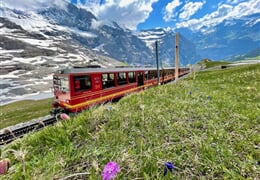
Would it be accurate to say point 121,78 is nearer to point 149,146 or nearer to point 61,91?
point 61,91

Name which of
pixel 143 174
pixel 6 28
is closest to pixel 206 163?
pixel 143 174

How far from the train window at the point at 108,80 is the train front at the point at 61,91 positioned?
3.16m

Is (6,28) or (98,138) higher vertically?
(6,28)

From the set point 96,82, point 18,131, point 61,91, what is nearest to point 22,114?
point 18,131

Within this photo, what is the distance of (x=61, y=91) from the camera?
1459cm

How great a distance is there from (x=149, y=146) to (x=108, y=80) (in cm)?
1394

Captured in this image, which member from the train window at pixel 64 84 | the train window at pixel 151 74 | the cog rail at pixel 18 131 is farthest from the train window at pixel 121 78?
the cog rail at pixel 18 131

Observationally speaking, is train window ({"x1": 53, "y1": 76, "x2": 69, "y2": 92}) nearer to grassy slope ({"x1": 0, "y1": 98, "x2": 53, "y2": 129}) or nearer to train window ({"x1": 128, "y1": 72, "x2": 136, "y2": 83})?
train window ({"x1": 128, "y1": 72, "x2": 136, "y2": 83})

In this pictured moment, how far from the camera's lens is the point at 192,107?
4.01 m

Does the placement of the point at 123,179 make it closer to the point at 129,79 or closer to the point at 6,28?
the point at 129,79

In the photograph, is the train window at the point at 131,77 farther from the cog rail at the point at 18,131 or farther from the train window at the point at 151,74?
the cog rail at the point at 18,131

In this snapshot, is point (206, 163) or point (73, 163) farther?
point (73, 163)

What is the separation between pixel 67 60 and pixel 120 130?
152 metres

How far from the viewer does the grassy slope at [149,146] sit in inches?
71.4
